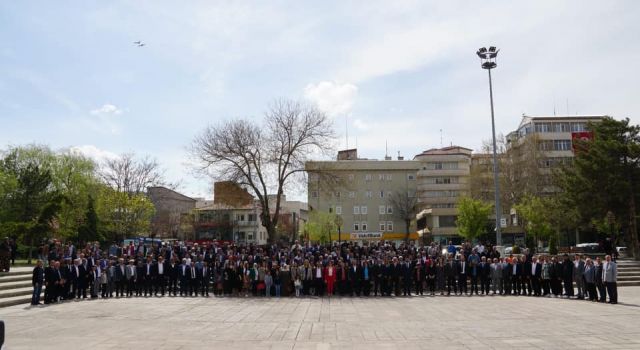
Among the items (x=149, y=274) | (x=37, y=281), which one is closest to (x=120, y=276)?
(x=149, y=274)

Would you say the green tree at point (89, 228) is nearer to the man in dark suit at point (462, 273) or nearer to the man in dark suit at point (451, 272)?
the man in dark suit at point (451, 272)

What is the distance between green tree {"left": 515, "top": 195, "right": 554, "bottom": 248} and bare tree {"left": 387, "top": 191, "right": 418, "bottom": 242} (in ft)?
89.2

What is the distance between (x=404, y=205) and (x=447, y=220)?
272 inches

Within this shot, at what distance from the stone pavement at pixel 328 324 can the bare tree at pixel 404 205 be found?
183 feet

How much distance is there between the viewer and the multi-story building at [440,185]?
3041 inches

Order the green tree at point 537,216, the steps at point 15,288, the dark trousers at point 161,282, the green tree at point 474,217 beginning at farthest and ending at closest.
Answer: the green tree at point 474,217 < the green tree at point 537,216 < the dark trousers at point 161,282 < the steps at point 15,288

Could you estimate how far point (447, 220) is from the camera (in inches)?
3039

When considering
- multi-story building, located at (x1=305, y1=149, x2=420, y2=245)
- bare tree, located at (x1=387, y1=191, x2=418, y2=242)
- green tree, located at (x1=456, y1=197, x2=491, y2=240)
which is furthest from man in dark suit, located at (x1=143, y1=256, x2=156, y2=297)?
bare tree, located at (x1=387, y1=191, x2=418, y2=242)

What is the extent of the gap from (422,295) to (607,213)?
1524 centimetres

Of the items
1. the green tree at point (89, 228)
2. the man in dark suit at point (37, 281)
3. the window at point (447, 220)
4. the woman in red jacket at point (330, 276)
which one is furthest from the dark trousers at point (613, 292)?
the window at point (447, 220)

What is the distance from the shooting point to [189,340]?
38.6ft

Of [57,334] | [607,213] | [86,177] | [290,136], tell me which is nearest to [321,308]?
[57,334]

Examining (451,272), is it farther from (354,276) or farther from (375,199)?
(375,199)

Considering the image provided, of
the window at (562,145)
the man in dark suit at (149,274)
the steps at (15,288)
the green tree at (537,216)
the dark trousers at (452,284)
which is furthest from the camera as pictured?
the window at (562,145)
